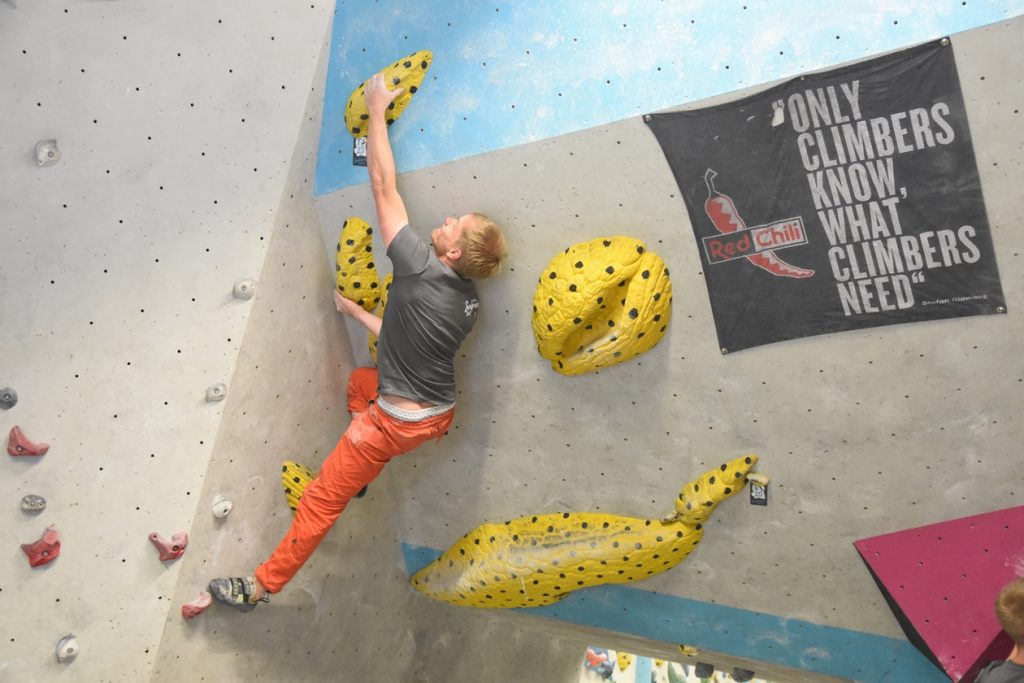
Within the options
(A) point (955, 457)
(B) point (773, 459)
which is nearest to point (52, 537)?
(B) point (773, 459)

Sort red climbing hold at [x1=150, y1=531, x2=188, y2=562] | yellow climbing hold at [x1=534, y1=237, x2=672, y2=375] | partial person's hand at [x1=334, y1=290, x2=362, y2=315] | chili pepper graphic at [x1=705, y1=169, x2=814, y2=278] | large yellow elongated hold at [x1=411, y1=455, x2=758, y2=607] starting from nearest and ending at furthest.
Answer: chili pepper graphic at [x1=705, y1=169, x2=814, y2=278], yellow climbing hold at [x1=534, y1=237, x2=672, y2=375], red climbing hold at [x1=150, y1=531, x2=188, y2=562], large yellow elongated hold at [x1=411, y1=455, x2=758, y2=607], partial person's hand at [x1=334, y1=290, x2=362, y2=315]

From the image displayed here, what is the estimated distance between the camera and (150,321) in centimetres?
290

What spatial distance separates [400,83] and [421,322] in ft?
2.57

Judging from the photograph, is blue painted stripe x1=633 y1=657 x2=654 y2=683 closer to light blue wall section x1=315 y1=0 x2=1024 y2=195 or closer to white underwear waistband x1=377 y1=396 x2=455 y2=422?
white underwear waistband x1=377 y1=396 x2=455 y2=422

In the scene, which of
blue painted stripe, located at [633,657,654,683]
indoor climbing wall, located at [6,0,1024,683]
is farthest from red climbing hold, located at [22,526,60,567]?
blue painted stripe, located at [633,657,654,683]

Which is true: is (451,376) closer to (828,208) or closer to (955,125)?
(828,208)

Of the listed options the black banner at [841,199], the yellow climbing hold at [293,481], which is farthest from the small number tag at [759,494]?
the yellow climbing hold at [293,481]

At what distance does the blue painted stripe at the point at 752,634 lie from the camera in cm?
322

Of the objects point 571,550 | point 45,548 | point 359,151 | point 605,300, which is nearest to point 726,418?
point 605,300

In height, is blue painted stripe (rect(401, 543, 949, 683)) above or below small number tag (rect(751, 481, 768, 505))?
below

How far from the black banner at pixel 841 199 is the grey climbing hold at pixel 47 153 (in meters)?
1.75

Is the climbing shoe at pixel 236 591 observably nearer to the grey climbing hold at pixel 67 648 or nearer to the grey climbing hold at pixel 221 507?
the grey climbing hold at pixel 221 507

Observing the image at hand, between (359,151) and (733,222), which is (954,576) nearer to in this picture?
(733,222)

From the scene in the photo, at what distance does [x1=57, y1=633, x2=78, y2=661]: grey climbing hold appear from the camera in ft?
9.27
